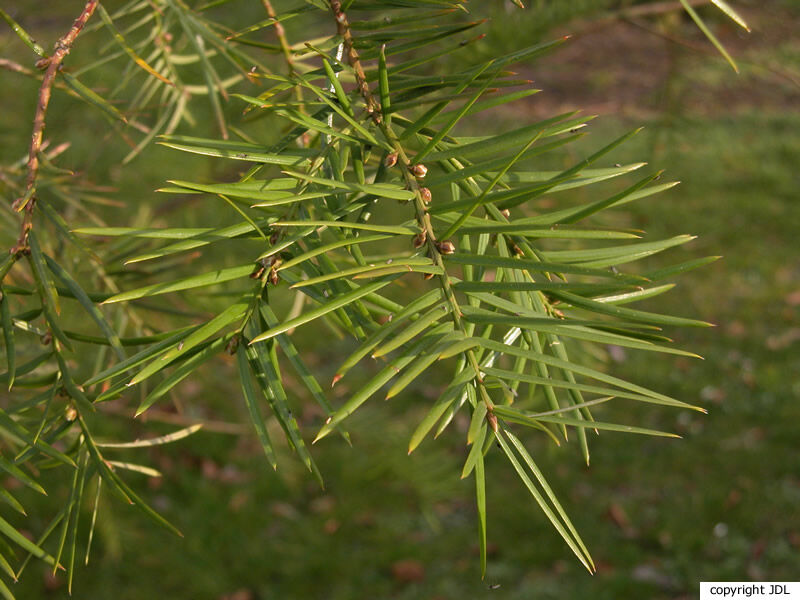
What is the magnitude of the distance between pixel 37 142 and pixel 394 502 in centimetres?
216

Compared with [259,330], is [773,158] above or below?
below

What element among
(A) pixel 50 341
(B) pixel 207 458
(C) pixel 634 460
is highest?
(A) pixel 50 341

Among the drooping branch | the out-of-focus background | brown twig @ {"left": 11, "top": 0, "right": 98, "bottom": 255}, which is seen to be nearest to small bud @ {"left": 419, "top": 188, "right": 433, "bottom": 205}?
the drooping branch

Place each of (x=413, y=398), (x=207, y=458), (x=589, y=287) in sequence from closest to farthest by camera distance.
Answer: (x=589, y=287) → (x=207, y=458) → (x=413, y=398)

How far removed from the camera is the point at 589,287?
275 mm

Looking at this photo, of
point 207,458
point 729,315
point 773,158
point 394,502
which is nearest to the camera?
point 394,502

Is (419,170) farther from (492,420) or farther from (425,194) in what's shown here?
(492,420)

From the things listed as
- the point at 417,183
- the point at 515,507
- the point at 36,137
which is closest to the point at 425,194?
the point at 417,183

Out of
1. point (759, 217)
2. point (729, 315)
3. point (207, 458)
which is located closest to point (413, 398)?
point (207, 458)

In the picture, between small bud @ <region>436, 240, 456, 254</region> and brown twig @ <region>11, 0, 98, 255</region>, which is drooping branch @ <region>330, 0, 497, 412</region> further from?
brown twig @ <region>11, 0, 98, 255</region>

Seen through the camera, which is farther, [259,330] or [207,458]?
[207,458]

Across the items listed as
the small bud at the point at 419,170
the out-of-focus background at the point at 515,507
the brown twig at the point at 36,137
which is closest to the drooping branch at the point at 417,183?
the small bud at the point at 419,170

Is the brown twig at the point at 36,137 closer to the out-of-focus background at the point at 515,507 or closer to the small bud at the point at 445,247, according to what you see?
the small bud at the point at 445,247

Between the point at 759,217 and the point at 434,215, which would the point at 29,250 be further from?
the point at 759,217
